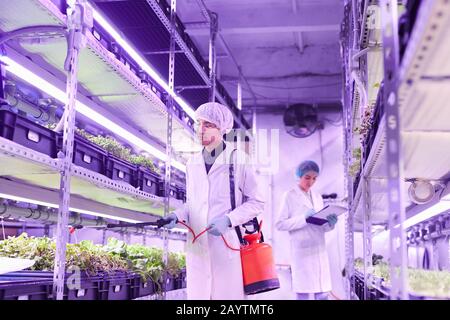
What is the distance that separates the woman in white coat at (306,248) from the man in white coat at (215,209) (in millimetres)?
1165

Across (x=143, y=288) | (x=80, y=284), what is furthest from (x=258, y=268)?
(x=143, y=288)

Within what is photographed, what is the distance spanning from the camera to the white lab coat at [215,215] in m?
2.24

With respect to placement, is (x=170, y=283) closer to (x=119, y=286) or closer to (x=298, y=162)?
(x=119, y=286)

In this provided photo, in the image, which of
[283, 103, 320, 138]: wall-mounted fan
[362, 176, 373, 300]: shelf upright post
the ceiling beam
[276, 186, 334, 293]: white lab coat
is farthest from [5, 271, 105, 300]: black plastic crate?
[283, 103, 320, 138]: wall-mounted fan

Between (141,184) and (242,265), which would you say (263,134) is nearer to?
(141,184)

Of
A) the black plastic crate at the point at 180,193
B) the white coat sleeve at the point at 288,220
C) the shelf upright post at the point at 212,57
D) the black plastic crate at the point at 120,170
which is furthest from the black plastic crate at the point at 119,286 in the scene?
the shelf upright post at the point at 212,57

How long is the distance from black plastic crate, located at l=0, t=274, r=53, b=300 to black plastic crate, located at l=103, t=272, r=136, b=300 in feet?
1.90

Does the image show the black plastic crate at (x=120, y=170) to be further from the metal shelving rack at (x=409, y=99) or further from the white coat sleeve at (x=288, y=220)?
the metal shelving rack at (x=409, y=99)

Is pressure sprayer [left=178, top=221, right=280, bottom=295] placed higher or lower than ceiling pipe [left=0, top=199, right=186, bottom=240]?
lower

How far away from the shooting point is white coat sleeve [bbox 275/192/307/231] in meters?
3.46

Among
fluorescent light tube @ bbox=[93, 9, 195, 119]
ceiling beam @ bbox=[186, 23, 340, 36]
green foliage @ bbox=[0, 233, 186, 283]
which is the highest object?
ceiling beam @ bbox=[186, 23, 340, 36]

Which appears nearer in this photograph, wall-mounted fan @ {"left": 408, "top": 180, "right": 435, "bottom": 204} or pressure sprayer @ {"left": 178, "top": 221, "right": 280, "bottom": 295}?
pressure sprayer @ {"left": 178, "top": 221, "right": 280, "bottom": 295}

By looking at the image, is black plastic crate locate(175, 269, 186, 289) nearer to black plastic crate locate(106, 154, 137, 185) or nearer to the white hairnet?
black plastic crate locate(106, 154, 137, 185)
